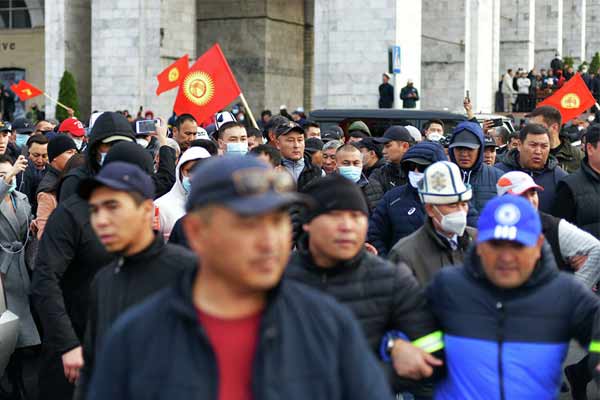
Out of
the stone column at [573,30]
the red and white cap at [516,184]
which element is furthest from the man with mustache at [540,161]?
the stone column at [573,30]

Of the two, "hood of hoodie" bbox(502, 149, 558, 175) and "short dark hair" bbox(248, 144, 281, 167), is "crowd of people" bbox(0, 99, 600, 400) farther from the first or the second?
"short dark hair" bbox(248, 144, 281, 167)

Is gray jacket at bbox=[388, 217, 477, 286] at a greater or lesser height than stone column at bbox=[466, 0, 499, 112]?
lesser

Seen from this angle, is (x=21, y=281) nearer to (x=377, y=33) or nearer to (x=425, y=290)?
(x=425, y=290)

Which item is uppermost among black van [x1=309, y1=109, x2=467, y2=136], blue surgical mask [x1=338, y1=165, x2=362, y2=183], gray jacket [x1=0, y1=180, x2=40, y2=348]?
black van [x1=309, y1=109, x2=467, y2=136]

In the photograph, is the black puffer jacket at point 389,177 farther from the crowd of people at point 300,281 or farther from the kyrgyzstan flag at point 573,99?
the kyrgyzstan flag at point 573,99

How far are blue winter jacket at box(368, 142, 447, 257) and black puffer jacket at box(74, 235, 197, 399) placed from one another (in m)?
3.05

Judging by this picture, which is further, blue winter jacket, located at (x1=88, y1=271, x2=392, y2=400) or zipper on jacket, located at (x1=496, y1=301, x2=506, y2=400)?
zipper on jacket, located at (x1=496, y1=301, x2=506, y2=400)

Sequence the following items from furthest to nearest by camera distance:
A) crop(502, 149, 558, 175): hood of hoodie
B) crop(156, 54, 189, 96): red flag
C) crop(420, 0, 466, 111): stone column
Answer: crop(420, 0, 466, 111): stone column < crop(156, 54, 189, 96): red flag < crop(502, 149, 558, 175): hood of hoodie

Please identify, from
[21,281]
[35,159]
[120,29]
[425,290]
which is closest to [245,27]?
[120,29]

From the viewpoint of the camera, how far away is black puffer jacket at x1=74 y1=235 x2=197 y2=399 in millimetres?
4391

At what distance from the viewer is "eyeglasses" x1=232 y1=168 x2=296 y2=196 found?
286 cm

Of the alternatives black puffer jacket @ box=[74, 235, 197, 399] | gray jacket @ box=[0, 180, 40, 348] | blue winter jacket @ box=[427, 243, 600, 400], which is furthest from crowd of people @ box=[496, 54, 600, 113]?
black puffer jacket @ box=[74, 235, 197, 399]

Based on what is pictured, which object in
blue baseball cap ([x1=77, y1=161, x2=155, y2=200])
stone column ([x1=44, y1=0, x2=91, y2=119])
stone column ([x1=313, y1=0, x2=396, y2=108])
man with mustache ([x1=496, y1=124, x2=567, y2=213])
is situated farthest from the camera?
stone column ([x1=44, y1=0, x2=91, y2=119])

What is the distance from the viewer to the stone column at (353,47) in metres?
27.3
